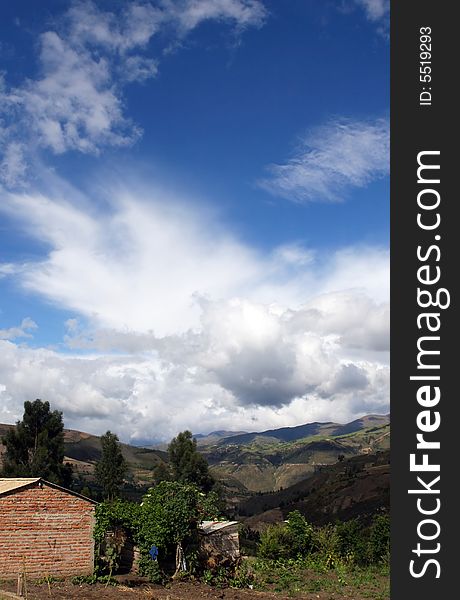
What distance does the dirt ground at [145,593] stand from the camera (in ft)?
55.6

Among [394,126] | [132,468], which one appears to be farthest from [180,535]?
[132,468]

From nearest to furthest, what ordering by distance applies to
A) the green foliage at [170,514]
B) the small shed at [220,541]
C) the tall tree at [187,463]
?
the green foliage at [170,514]
the small shed at [220,541]
the tall tree at [187,463]

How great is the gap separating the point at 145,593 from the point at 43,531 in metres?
5.00

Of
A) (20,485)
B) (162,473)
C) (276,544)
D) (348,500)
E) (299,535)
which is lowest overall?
(348,500)

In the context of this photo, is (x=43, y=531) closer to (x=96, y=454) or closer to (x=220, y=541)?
(x=220, y=541)

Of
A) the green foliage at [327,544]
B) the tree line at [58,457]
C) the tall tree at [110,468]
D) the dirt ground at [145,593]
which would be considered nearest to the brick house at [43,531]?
the dirt ground at [145,593]

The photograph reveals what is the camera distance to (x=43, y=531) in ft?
66.1

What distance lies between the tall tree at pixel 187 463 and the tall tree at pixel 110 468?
5.08 metres

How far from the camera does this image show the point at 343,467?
109000 mm

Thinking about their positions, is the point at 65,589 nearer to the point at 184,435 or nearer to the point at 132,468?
the point at 184,435

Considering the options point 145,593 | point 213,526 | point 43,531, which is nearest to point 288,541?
point 213,526

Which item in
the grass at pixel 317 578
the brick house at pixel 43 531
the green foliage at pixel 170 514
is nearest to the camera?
the brick house at pixel 43 531

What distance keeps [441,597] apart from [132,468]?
153m

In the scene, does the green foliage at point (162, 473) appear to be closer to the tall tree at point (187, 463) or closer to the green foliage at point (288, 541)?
the tall tree at point (187, 463)
